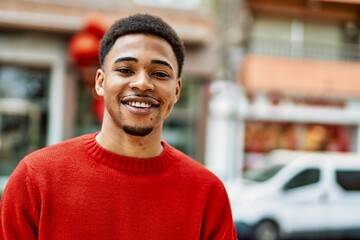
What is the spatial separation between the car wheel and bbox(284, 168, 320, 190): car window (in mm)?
684

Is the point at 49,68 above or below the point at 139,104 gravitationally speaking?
above

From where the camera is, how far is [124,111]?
189 centimetres

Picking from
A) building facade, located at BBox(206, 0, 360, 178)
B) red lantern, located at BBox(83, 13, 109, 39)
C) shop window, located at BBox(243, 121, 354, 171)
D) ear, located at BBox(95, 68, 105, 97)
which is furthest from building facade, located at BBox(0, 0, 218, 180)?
ear, located at BBox(95, 68, 105, 97)

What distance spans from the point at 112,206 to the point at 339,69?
1457cm

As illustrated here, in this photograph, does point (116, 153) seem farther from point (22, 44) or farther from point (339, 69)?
point (339, 69)

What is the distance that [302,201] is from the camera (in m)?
9.48

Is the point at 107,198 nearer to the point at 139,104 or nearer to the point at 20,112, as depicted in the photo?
the point at 139,104

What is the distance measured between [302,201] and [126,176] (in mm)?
7986

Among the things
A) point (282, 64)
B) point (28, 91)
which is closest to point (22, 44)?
point (28, 91)

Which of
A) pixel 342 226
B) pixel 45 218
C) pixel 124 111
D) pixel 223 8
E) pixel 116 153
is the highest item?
pixel 223 8

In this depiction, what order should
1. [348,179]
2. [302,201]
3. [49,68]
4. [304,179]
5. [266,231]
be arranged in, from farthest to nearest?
[49,68] < [348,179] < [304,179] < [302,201] < [266,231]

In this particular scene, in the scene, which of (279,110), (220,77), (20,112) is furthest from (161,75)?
(279,110)

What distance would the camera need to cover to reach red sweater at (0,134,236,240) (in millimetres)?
1766

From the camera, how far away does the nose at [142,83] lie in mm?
1856
